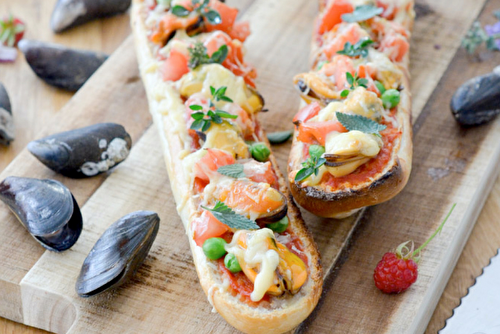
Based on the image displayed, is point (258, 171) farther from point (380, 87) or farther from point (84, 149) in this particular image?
point (84, 149)

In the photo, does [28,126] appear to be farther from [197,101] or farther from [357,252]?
[357,252]

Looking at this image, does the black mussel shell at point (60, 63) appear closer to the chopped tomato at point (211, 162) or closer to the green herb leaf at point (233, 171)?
the chopped tomato at point (211, 162)

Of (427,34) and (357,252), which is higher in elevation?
(427,34)

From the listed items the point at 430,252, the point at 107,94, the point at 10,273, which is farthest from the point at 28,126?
the point at 430,252

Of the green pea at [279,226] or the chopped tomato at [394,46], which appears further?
the chopped tomato at [394,46]

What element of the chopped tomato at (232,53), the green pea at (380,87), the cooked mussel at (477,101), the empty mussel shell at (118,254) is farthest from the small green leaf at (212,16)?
the cooked mussel at (477,101)
